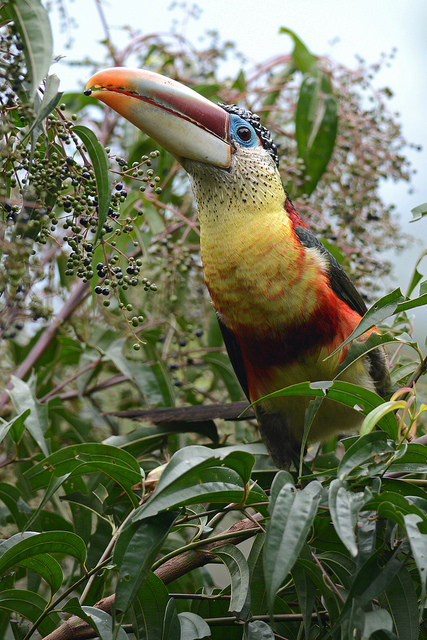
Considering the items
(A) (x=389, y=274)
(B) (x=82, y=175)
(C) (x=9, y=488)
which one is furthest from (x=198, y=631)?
(A) (x=389, y=274)

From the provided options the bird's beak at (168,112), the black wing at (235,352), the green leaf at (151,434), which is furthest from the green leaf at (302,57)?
the green leaf at (151,434)

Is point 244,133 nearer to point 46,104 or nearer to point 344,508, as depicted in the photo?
point 46,104

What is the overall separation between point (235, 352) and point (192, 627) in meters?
0.81

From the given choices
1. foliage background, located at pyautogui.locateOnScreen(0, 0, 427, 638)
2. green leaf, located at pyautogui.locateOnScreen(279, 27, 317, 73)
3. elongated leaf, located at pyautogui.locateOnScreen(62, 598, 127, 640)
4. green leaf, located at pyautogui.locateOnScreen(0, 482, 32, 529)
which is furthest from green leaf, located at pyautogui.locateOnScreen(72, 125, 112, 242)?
green leaf, located at pyautogui.locateOnScreen(279, 27, 317, 73)

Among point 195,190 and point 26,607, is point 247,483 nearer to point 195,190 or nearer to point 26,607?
point 26,607

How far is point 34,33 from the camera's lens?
2.23 feet

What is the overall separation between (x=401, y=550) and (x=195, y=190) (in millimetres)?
941

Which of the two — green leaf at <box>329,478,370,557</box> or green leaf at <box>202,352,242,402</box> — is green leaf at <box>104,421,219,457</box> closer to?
green leaf at <box>202,352,242,402</box>

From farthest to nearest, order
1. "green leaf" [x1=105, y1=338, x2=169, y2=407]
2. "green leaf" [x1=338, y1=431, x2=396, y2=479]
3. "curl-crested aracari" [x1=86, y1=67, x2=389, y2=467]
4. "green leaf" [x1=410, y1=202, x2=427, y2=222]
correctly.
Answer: "green leaf" [x1=105, y1=338, x2=169, y2=407], "curl-crested aracari" [x1=86, y1=67, x2=389, y2=467], "green leaf" [x1=410, y1=202, x2=427, y2=222], "green leaf" [x1=338, y1=431, x2=396, y2=479]

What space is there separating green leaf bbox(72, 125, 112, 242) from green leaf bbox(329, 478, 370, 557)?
1.48ft

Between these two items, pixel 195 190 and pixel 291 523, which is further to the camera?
pixel 195 190

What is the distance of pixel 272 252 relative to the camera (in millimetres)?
1354

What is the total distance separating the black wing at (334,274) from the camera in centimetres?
146

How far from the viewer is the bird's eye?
1442mm
